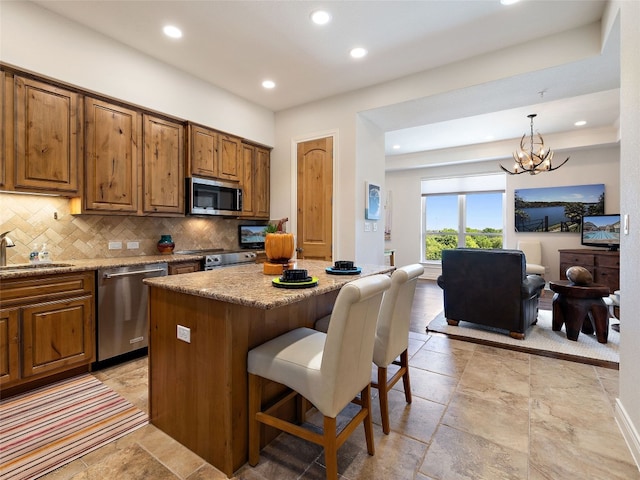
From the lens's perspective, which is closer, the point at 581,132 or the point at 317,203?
the point at 317,203

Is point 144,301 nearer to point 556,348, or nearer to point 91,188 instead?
point 91,188

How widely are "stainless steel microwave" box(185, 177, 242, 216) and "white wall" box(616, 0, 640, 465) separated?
12.3ft

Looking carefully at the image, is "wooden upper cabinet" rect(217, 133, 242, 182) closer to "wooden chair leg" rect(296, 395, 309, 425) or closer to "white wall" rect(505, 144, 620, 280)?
"wooden chair leg" rect(296, 395, 309, 425)

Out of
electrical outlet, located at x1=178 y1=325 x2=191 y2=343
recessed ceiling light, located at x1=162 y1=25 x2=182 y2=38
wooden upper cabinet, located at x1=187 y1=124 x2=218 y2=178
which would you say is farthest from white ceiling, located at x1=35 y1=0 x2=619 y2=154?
electrical outlet, located at x1=178 y1=325 x2=191 y2=343

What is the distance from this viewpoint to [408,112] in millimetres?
3945

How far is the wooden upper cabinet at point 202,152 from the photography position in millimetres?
3693

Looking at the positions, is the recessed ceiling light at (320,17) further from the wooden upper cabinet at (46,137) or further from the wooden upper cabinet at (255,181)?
the wooden upper cabinet at (46,137)

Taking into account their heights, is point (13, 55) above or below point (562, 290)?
above

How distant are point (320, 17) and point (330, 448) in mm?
3071

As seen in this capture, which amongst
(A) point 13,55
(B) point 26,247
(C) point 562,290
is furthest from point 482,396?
(A) point 13,55

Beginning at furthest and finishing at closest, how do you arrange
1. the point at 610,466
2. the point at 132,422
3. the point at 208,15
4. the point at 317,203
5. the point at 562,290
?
1. the point at 317,203
2. the point at 562,290
3. the point at 208,15
4. the point at 132,422
5. the point at 610,466

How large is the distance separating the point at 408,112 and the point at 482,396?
126 inches

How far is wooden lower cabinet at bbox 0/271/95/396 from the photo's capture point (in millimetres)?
2203

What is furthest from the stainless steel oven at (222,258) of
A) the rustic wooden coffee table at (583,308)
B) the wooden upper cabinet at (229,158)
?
the rustic wooden coffee table at (583,308)
